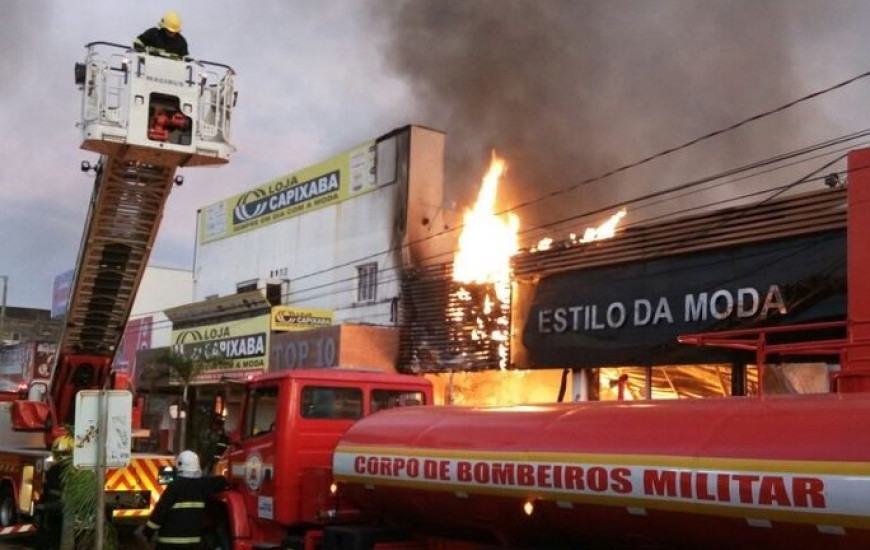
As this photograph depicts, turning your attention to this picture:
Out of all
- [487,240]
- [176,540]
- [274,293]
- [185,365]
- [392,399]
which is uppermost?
[487,240]

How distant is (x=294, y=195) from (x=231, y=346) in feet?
14.5

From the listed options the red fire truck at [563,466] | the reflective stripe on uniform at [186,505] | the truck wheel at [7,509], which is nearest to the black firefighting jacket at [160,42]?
the red fire truck at [563,466]

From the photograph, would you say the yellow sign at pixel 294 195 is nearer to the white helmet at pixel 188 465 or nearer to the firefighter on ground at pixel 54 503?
the firefighter on ground at pixel 54 503

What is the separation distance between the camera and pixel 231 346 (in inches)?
936

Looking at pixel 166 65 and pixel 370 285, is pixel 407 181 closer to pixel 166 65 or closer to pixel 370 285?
pixel 370 285

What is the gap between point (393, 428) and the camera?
24.3ft

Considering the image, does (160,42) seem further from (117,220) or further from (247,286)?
(247,286)

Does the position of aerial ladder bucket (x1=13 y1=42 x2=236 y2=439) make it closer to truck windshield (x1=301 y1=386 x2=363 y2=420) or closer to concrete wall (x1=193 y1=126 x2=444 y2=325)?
truck windshield (x1=301 y1=386 x2=363 y2=420)

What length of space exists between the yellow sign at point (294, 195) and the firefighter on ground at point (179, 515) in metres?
14.2

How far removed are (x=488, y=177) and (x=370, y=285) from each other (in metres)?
3.68

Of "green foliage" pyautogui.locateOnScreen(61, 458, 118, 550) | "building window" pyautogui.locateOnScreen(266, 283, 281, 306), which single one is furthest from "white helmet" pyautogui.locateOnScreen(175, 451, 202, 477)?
"building window" pyautogui.locateOnScreen(266, 283, 281, 306)

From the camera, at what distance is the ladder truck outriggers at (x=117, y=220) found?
1009 cm

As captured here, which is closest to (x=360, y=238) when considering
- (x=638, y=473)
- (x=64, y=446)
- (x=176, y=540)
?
(x=64, y=446)

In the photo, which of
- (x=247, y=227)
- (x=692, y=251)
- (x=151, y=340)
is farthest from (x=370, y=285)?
(x=151, y=340)
